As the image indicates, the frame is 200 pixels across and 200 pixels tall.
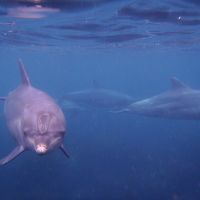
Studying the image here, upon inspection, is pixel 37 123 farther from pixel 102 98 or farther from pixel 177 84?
pixel 102 98

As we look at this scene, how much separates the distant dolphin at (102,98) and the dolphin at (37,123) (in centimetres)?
1803

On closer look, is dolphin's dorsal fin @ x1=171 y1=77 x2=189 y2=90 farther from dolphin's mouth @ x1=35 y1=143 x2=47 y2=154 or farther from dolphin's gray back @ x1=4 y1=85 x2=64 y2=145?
dolphin's mouth @ x1=35 y1=143 x2=47 y2=154

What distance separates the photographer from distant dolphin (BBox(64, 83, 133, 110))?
27106 millimetres

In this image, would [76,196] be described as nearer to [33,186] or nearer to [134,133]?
[33,186]

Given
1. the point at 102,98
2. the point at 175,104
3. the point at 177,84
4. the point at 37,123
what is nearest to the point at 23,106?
the point at 37,123

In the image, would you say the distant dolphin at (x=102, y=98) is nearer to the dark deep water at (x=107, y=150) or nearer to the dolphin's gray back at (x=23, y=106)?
the dark deep water at (x=107, y=150)

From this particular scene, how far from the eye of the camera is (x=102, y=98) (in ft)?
90.1

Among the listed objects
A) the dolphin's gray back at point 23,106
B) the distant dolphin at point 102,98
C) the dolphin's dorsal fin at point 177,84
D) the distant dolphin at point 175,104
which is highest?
the dolphin's gray back at point 23,106

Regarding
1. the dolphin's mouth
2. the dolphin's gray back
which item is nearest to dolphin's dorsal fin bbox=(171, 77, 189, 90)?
the dolphin's gray back

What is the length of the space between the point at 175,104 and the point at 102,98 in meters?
9.92

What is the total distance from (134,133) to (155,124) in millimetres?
5483

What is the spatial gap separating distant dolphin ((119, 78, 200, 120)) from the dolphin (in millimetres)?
10849

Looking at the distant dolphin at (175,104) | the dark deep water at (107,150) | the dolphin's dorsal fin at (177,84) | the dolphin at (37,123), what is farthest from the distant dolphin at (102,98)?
the dolphin at (37,123)

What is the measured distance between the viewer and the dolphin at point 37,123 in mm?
6578
